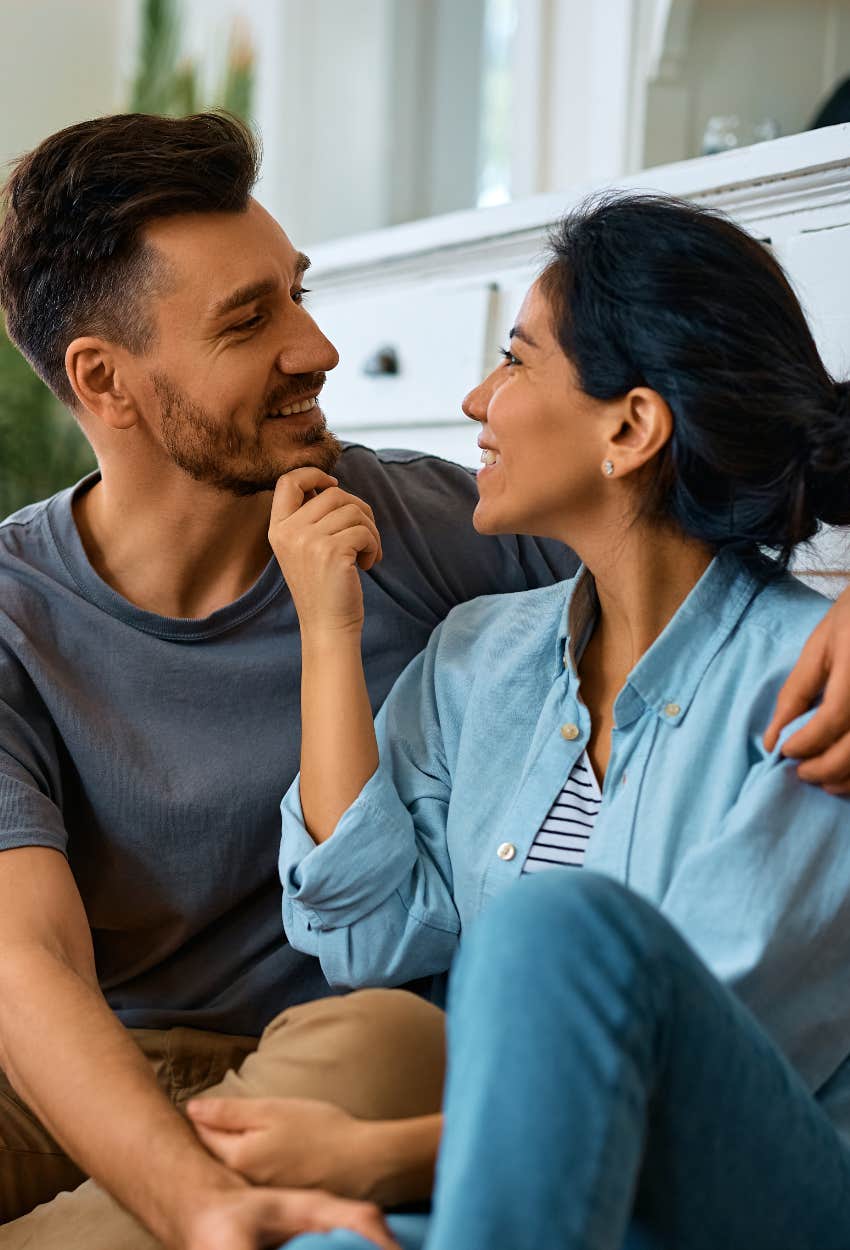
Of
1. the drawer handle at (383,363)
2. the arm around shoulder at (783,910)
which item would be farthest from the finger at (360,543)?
the drawer handle at (383,363)

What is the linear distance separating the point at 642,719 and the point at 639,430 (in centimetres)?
24

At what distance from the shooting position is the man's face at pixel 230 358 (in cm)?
136

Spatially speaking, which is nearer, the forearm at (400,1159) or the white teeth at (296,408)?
the forearm at (400,1159)

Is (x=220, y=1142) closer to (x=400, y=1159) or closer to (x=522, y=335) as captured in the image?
(x=400, y=1159)

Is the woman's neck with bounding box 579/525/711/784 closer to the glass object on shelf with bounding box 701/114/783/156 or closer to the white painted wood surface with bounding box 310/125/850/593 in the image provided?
the white painted wood surface with bounding box 310/125/850/593

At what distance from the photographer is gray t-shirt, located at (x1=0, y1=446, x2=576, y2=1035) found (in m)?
1.31

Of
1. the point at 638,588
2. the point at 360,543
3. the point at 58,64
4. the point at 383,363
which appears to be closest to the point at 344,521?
the point at 360,543

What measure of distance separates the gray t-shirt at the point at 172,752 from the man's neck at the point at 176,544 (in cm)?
4

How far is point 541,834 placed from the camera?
111 centimetres

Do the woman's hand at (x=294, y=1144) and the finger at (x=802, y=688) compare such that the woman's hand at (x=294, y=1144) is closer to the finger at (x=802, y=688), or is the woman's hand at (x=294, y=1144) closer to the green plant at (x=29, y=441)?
the finger at (x=802, y=688)

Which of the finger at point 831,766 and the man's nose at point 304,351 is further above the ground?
the man's nose at point 304,351

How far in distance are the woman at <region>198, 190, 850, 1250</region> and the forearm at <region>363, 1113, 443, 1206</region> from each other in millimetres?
36

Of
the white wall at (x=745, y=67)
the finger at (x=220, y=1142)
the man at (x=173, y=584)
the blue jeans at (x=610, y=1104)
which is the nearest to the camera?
the blue jeans at (x=610, y=1104)

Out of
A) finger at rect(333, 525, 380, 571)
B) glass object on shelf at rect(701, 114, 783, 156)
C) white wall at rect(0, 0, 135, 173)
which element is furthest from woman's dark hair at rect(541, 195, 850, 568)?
white wall at rect(0, 0, 135, 173)
